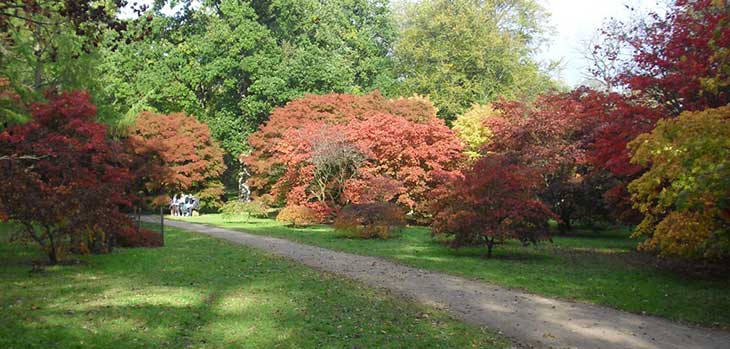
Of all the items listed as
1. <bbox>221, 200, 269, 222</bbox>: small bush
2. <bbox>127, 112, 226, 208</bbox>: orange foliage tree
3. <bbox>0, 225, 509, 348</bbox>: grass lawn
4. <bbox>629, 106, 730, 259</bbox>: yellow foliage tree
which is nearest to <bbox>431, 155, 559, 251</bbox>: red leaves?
<bbox>629, 106, 730, 259</bbox>: yellow foliage tree

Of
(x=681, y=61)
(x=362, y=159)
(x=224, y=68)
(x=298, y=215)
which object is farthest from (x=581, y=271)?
(x=224, y=68)

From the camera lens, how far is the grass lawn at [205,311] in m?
6.39

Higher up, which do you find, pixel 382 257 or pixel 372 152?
pixel 372 152

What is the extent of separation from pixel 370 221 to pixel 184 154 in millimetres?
13917

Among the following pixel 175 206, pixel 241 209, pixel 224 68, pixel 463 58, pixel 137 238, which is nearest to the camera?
pixel 137 238

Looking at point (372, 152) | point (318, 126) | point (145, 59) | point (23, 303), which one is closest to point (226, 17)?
point (145, 59)

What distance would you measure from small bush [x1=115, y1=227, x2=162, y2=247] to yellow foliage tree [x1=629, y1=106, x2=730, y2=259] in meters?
11.8

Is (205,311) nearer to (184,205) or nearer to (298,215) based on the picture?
(298,215)

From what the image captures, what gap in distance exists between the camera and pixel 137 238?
15477 millimetres

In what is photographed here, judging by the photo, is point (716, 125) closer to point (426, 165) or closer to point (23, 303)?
point (23, 303)

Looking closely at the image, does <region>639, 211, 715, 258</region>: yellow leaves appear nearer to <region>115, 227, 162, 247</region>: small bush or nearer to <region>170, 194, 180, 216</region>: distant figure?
<region>115, 227, 162, 247</region>: small bush

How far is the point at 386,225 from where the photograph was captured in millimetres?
19312

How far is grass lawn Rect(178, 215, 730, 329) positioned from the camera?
907cm

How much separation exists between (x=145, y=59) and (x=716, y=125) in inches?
1314
